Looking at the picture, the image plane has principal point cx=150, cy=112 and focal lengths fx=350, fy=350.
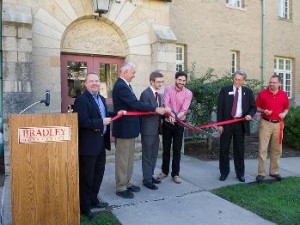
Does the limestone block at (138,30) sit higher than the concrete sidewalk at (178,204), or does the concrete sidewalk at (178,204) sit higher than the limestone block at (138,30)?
the limestone block at (138,30)

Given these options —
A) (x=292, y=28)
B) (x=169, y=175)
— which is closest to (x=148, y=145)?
(x=169, y=175)

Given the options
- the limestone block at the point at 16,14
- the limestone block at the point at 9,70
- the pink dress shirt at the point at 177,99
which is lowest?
the pink dress shirt at the point at 177,99

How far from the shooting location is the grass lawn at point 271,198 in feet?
15.5

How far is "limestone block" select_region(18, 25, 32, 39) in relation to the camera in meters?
6.74

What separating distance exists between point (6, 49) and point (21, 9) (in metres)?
0.97

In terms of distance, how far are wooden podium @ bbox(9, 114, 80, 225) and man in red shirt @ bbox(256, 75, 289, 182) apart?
3.69 m

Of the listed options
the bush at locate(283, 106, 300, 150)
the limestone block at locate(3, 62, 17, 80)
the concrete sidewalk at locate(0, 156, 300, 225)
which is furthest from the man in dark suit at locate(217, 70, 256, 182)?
the bush at locate(283, 106, 300, 150)

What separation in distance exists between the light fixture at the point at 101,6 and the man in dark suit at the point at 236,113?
3.38 m

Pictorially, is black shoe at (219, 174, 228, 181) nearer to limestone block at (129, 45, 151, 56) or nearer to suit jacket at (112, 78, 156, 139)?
suit jacket at (112, 78, 156, 139)

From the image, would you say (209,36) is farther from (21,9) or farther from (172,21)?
(21,9)

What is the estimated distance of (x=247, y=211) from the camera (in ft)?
16.0

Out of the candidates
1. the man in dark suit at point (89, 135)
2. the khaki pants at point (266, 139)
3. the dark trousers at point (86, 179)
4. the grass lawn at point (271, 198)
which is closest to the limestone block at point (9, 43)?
the man in dark suit at point (89, 135)

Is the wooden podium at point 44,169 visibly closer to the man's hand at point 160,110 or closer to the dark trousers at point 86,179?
the dark trousers at point 86,179

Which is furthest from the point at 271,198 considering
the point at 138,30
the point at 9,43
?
the point at 9,43
